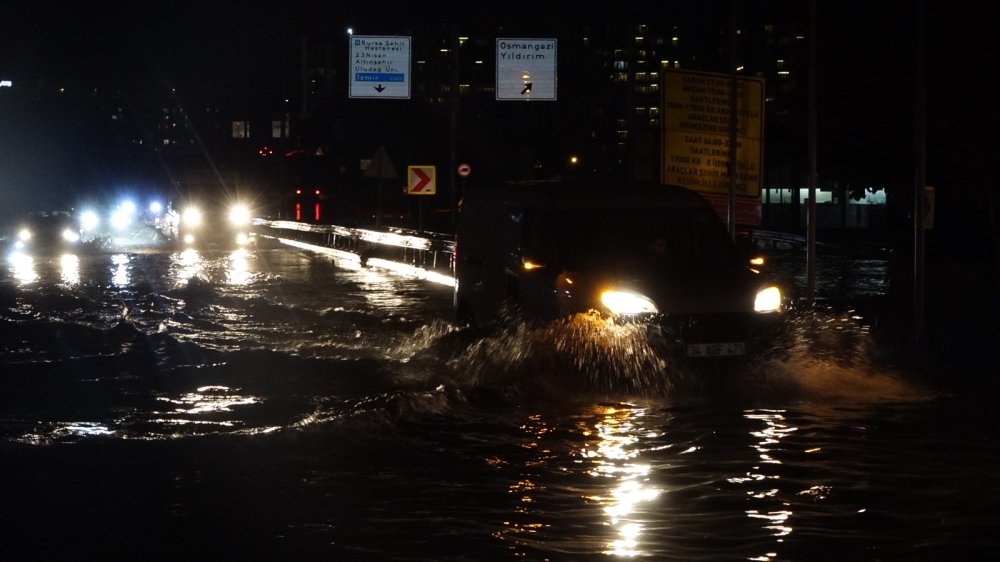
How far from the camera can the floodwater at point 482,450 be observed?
7.31 metres

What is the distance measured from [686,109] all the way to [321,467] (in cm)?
1476

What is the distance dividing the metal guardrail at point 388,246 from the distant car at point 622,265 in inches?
520

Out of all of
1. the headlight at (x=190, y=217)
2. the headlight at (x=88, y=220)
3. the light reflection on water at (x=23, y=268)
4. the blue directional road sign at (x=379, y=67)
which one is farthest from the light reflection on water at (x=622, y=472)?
the headlight at (x=190, y=217)

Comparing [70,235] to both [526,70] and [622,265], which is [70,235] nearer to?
[526,70]

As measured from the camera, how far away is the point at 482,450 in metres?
10.0

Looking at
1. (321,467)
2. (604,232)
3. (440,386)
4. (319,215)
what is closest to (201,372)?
(440,386)

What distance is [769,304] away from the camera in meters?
12.8

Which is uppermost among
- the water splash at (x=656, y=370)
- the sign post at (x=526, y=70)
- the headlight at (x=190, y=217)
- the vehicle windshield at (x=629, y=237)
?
the sign post at (x=526, y=70)

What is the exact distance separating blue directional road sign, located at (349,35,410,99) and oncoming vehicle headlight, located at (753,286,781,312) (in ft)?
90.1

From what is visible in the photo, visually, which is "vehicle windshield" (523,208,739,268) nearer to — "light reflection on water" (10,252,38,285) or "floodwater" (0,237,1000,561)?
"floodwater" (0,237,1000,561)

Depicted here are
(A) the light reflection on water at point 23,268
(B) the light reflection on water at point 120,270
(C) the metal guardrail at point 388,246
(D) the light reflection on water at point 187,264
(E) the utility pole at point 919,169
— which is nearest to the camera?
(E) the utility pole at point 919,169

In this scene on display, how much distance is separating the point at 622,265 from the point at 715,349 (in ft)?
4.55

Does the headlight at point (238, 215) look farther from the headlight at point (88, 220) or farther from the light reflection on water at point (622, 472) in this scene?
the light reflection on water at point (622, 472)

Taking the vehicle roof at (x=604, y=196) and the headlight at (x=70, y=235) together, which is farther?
the headlight at (x=70, y=235)
